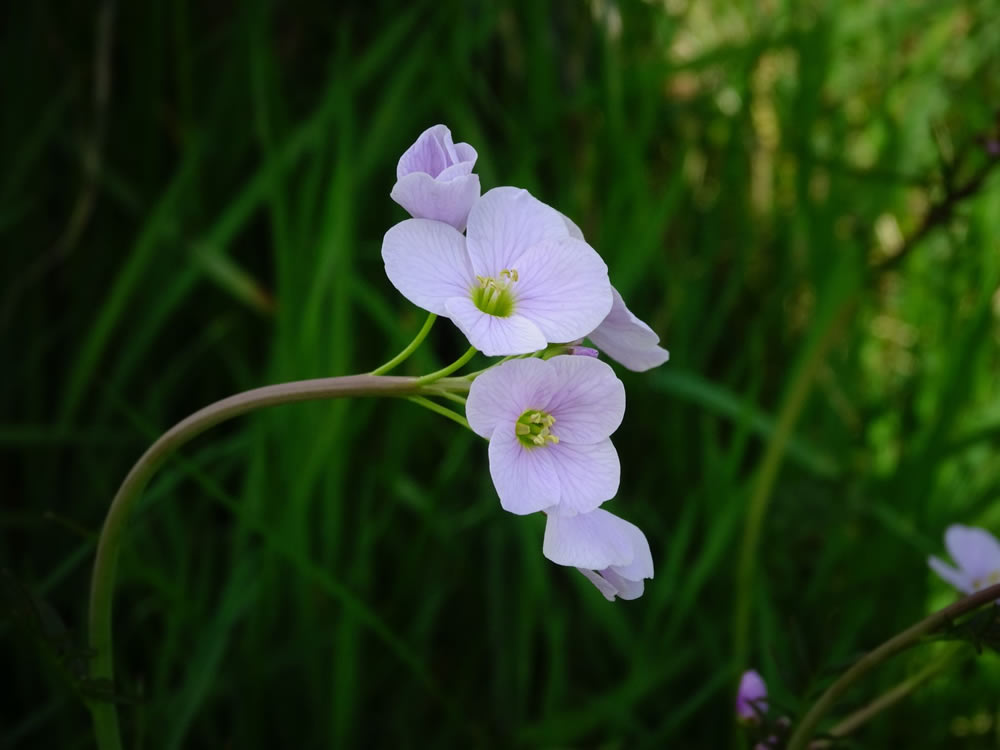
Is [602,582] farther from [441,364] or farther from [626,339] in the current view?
[441,364]

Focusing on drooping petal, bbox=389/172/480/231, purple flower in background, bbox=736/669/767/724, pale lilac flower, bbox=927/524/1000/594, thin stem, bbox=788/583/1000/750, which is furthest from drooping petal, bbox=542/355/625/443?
pale lilac flower, bbox=927/524/1000/594

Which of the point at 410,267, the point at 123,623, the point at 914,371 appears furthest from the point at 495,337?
the point at 914,371

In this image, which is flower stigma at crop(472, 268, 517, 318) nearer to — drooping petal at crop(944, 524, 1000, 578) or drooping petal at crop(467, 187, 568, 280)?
drooping petal at crop(467, 187, 568, 280)

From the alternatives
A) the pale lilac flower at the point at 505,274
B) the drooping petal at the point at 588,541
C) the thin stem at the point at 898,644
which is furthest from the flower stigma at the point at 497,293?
the thin stem at the point at 898,644

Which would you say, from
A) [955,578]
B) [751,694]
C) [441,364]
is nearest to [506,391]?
[751,694]

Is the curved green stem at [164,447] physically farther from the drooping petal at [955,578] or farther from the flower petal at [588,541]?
the drooping petal at [955,578]

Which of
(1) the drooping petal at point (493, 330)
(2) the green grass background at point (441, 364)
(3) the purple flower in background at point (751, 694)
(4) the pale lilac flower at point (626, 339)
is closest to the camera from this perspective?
(1) the drooping petal at point (493, 330)
